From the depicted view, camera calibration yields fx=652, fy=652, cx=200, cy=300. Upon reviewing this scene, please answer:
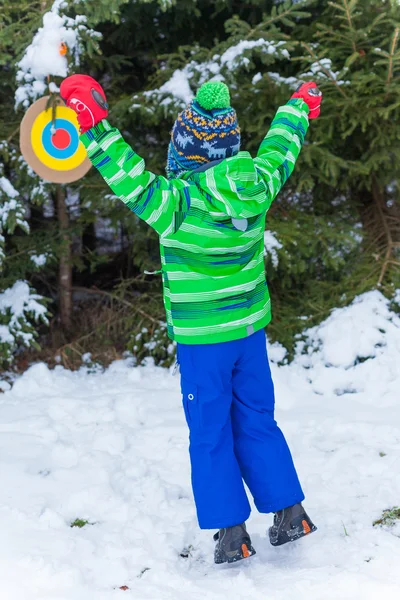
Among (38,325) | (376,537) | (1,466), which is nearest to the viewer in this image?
(376,537)

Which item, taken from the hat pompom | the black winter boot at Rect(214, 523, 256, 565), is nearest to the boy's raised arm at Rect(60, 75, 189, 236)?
the hat pompom

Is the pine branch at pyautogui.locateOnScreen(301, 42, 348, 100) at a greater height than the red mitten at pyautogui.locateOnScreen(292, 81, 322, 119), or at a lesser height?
greater

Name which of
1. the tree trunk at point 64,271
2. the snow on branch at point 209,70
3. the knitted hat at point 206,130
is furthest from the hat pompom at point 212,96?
the tree trunk at point 64,271

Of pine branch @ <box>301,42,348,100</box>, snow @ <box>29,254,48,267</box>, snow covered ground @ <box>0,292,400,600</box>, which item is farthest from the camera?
snow @ <box>29,254,48,267</box>

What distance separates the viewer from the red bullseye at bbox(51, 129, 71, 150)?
3.49 meters

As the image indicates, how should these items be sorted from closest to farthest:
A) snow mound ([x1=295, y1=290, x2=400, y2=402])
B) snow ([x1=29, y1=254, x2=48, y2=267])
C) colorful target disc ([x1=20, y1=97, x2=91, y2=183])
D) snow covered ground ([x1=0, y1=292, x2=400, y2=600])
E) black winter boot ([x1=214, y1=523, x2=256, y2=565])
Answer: snow covered ground ([x1=0, y1=292, x2=400, y2=600]) < black winter boot ([x1=214, y1=523, x2=256, y2=565]) < colorful target disc ([x1=20, y1=97, x2=91, y2=183]) < snow mound ([x1=295, y1=290, x2=400, y2=402]) < snow ([x1=29, y1=254, x2=48, y2=267])

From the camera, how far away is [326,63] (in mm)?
4316

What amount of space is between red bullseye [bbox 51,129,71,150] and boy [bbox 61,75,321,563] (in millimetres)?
1073

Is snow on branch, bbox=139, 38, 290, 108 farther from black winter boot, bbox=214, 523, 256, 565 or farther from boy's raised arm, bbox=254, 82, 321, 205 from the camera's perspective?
black winter boot, bbox=214, 523, 256, 565

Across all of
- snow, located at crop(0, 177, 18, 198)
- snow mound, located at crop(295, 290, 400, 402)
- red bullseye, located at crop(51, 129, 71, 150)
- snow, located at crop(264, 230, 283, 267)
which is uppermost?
snow, located at crop(0, 177, 18, 198)

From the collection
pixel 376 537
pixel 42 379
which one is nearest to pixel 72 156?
pixel 42 379

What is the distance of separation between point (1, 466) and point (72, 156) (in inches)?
66.8

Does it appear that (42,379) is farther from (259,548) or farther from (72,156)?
(259,548)

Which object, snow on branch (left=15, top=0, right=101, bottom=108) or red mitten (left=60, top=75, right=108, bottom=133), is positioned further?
snow on branch (left=15, top=0, right=101, bottom=108)
